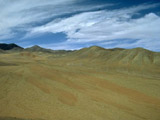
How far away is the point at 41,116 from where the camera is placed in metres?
9.57

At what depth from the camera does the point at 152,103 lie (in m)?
13.8

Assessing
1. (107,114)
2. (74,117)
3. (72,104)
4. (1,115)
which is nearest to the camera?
(1,115)

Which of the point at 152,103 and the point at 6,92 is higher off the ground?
the point at 6,92

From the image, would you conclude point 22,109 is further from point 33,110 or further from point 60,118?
point 60,118

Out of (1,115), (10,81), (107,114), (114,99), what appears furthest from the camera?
(10,81)

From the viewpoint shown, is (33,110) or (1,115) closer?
(1,115)

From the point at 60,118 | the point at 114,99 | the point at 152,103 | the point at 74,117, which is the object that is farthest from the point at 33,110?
the point at 152,103

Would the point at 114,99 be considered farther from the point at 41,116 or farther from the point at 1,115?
the point at 1,115

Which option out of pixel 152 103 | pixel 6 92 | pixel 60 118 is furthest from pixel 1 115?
pixel 152 103

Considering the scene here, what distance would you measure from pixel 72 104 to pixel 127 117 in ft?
14.6

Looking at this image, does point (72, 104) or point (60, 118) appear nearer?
point (60, 118)

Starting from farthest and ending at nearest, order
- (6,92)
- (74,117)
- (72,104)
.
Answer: (6,92), (72,104), (74,117)

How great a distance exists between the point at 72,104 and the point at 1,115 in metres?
5.31

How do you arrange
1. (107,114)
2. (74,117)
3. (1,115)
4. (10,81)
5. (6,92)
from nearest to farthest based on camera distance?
(1,115) → (74,117) → (107,114) → (6,92) → (10,81)
